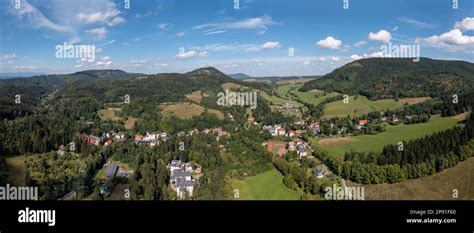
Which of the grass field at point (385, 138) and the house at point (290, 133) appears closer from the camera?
the grass field at point (385, 138)

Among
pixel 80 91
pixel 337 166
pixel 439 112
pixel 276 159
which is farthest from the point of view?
pixel 80 91

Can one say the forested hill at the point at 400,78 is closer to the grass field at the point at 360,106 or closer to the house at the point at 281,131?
the grass field at the point at 360,106

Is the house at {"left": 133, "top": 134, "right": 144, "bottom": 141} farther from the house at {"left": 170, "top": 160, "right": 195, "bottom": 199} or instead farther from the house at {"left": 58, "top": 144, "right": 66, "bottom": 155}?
the house at {"left": 170, "top": 160, "right": 195, "bottom": 199}

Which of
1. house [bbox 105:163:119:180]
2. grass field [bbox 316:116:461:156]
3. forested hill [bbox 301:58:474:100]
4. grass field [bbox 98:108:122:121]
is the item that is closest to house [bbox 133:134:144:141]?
house [bbox 105:163:119:180]

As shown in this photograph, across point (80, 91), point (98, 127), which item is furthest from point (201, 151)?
point (80, 91)

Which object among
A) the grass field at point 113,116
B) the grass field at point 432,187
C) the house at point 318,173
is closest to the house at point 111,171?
the house at point 318,173
